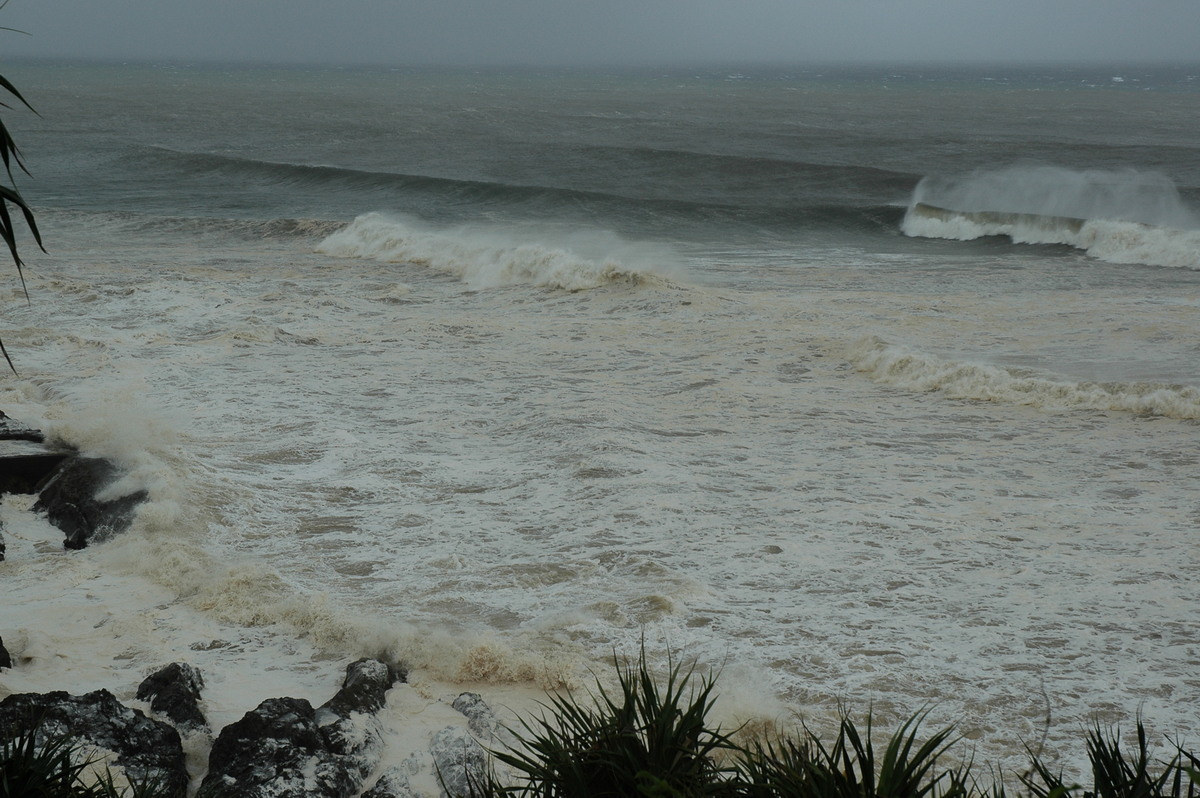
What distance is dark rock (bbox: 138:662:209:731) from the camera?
5.07 m

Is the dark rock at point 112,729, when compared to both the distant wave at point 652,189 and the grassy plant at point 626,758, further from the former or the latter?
the distant wave at point 652,189

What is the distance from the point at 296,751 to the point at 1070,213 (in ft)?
87.8

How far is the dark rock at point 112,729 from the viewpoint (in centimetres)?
451

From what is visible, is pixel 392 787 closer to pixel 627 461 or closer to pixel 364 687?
pixel 364 687

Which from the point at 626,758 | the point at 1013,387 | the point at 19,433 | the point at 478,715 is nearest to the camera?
the point at 626,758

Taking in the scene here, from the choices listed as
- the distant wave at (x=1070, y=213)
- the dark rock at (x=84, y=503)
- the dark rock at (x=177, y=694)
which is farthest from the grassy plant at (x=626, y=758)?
the distant wave at (x=1070, y=213)

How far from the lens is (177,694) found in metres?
5.16

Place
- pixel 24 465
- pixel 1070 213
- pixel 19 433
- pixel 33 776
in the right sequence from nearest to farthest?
pixel 33 776 < pixel 24 465 < pixel 19 433 < pixel 1070 213

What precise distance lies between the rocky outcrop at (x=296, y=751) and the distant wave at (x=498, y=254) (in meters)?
12.9

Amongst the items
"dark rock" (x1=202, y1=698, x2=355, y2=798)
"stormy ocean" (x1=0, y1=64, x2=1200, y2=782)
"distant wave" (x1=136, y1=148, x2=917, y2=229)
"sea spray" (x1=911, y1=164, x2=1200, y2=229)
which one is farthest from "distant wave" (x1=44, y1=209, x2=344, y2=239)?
"dark rock" (x1=202, y1=698, x2=355, y2=798)

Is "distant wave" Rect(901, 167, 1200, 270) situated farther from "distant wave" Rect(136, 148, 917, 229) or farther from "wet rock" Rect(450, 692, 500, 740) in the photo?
"wet rock" Rect(450, 692, 500, 740)

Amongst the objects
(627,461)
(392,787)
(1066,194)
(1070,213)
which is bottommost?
(392,787)

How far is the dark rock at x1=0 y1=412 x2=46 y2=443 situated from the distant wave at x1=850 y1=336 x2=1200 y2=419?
9.05 m

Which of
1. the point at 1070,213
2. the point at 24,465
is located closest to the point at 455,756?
the point at 24,465
